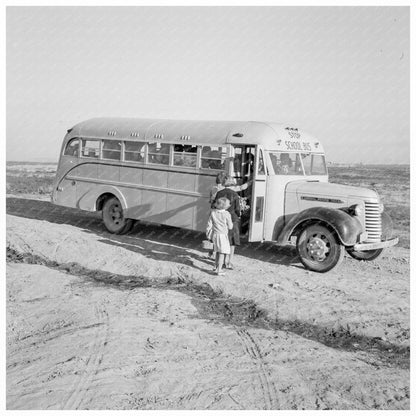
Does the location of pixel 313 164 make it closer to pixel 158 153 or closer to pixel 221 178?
pixel 221 178

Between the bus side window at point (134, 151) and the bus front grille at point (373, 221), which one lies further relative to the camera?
the bus side window at point (134, 151)

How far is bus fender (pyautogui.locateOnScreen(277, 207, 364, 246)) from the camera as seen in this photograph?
8.96 m

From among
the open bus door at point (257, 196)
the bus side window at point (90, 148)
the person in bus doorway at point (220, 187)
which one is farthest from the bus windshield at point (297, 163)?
the bus side window at point (90, 148)

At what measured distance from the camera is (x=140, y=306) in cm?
764

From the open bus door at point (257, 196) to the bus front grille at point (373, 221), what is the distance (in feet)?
6.23

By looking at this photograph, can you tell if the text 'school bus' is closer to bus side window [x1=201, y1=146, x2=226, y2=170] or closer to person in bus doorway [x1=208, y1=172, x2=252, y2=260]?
bus side window [x1=201, y1=146, x2=226, y2=170]

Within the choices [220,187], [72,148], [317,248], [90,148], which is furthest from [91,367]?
[72,148]

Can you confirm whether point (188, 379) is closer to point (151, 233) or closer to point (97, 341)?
point (97, 341)

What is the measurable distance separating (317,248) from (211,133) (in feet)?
10.6

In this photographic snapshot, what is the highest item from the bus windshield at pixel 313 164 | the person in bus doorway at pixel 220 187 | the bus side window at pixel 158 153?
the bus side window at pixel 158 153

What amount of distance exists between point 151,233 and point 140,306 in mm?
5661

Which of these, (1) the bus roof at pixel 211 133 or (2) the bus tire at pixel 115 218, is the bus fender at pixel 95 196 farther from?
(1) the bus roof at pixel 211 133

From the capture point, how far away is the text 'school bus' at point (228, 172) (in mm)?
9430
